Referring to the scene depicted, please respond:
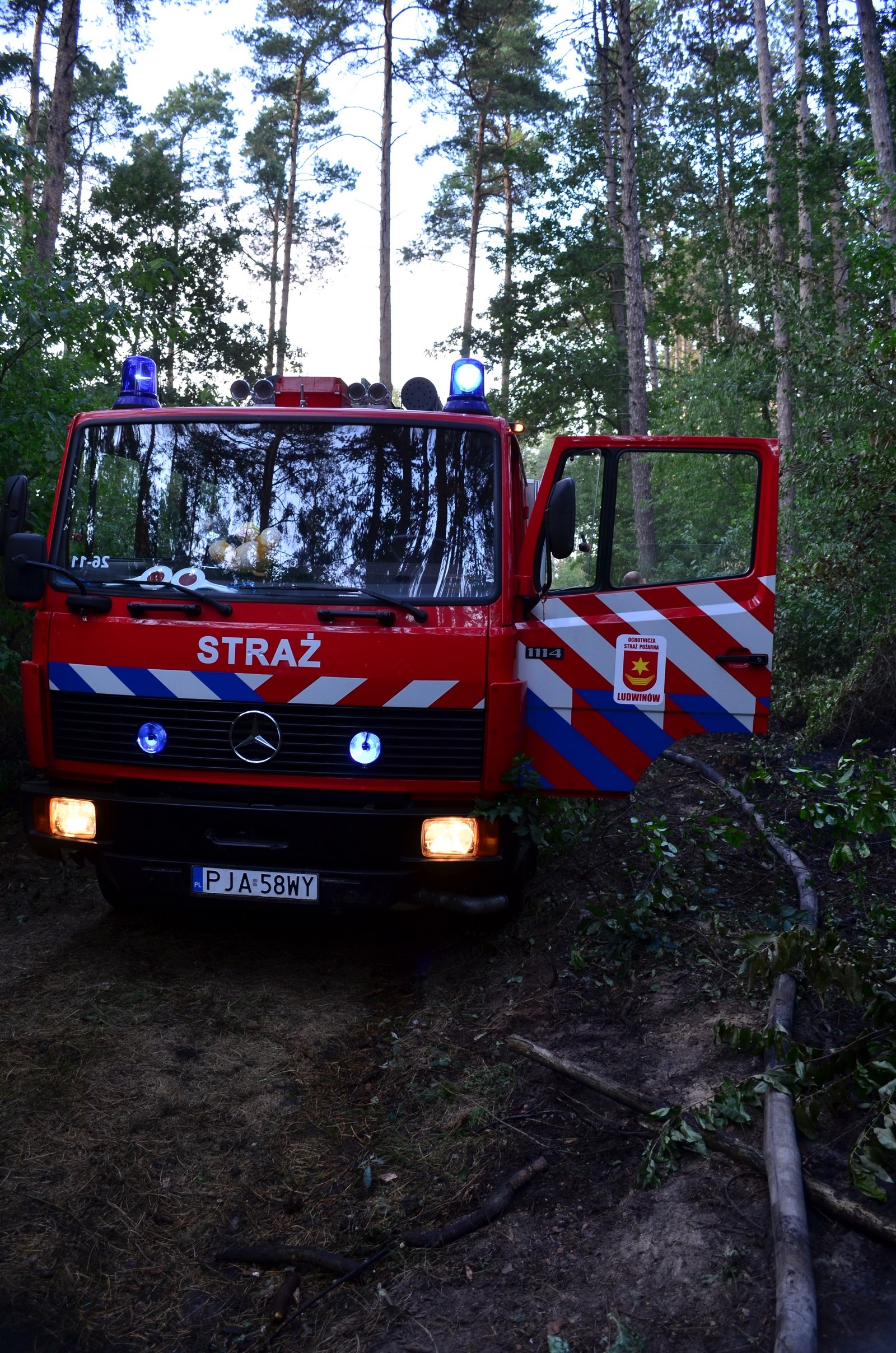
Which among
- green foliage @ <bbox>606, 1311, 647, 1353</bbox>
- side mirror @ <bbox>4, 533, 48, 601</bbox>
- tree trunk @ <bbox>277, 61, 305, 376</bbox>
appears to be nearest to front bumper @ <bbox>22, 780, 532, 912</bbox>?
side mirror @ <bbox>4, 533, 48, 601</bbox>

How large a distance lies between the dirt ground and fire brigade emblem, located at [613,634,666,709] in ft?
3.10

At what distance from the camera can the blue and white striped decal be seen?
14.3 ft

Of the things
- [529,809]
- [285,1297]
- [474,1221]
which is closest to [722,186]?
[529,809]

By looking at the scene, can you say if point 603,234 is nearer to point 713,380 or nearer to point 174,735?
point 713,380

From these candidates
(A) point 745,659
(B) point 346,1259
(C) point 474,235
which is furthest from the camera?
(C) point 474,235

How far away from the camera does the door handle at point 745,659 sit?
190 inches

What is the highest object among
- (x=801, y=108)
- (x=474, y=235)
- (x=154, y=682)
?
(x=474, y=235)

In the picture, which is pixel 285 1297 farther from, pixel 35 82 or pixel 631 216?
pixel 35 82

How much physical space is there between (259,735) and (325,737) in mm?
279

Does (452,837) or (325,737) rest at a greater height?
(325,737)

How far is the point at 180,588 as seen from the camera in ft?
14.6

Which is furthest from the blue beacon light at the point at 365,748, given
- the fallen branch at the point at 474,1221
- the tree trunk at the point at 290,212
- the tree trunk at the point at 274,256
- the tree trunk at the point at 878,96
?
the tree trunk at the point at 274,256

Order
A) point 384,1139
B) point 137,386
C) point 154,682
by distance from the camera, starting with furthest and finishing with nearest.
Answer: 1. point 137,386
2. point 154,682
3. point 384,1139

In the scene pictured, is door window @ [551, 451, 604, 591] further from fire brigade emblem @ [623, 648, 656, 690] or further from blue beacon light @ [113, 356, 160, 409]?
blue beacon light @ [113, 356, 160, 409]
